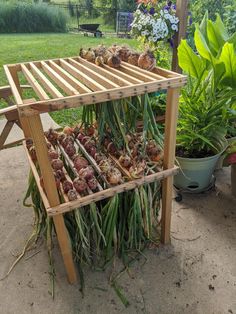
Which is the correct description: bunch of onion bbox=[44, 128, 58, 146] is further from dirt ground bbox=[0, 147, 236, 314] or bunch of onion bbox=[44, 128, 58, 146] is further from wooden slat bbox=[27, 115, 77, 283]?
dirt ground bbox=[0, 147, 236, 314]

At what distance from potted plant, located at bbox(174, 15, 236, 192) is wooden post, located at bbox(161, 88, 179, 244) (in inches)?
14.9

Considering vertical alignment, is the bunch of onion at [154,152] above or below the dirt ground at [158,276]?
above

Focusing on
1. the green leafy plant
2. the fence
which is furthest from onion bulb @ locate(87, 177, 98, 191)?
the fence

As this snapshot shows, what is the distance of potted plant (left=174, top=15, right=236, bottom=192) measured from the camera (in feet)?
5.54

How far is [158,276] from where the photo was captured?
1.40m

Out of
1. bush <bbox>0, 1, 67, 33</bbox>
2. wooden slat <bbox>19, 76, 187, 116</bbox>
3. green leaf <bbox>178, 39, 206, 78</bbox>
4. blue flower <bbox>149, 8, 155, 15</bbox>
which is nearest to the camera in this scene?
wooden slat <bbox>19, 76, 187, 116</bbox>

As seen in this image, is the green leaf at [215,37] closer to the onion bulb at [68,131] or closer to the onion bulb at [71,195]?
the onion bulb at [68,131]

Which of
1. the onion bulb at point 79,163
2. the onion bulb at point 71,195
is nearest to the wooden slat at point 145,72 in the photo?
the onion bulb at point 79,163

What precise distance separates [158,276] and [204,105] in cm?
106

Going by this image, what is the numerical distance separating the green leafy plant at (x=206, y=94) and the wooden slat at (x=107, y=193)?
0.54 m

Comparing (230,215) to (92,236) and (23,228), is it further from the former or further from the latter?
(23,228)

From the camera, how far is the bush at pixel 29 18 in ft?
30.7

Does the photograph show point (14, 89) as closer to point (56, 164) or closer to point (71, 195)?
point (56, 164)

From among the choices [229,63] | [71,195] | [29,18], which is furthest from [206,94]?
[29,18]
